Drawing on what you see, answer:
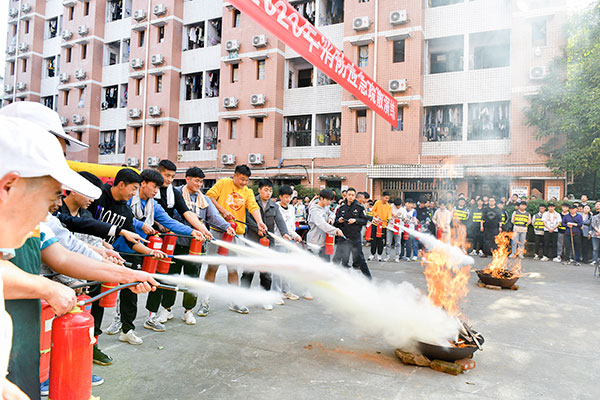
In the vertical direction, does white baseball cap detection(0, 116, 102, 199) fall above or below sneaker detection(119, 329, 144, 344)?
above

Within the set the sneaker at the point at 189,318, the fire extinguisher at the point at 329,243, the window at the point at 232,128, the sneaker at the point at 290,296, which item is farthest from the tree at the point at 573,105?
the window at the point at 232,128

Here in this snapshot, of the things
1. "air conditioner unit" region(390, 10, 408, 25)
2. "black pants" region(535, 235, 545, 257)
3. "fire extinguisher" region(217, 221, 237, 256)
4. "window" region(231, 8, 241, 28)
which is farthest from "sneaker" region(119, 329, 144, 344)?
"window" region(231, 8, 241, 28)

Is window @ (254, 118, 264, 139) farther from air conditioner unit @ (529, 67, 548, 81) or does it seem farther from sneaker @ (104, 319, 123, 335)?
sneaker @ (104, 319, 123, 335)

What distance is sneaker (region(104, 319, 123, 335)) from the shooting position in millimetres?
4895

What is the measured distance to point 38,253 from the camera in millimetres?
2072

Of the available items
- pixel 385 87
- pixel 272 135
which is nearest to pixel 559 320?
pixel 385 87

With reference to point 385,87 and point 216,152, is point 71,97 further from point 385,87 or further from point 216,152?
point 385,87

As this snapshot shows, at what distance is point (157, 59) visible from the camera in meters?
25.8

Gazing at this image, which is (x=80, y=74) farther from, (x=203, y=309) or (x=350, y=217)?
(x=203, y=309)

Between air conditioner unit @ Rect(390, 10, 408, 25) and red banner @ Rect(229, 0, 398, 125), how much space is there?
926cm

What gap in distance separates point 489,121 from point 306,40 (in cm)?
1371

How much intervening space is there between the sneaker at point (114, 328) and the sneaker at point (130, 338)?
34cm

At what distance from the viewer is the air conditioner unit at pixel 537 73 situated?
16.8 metres

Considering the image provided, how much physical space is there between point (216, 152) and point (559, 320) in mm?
21823
